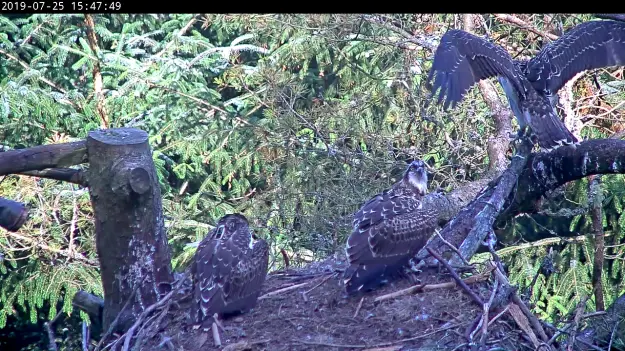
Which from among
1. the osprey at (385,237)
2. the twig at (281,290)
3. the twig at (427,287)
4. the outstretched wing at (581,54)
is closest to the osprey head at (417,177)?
the osprey at (385,237)

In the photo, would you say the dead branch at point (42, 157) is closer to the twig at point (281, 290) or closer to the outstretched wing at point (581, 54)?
the twig at point (281, 290)

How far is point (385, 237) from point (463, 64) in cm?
193

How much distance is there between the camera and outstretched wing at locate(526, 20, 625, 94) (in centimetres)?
796

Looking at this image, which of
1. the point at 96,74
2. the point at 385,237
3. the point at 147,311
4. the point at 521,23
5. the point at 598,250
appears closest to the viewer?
the point at 147,311

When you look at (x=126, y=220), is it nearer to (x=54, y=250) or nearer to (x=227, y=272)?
(x=227, y=272)

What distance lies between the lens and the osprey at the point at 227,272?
19.7 ft

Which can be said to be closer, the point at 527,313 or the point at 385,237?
the point at 527,313

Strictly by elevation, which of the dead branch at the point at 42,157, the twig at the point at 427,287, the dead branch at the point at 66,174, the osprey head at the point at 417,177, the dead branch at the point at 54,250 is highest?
the dead branch at the point at 42,157

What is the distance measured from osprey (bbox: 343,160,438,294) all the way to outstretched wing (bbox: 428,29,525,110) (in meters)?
1.06

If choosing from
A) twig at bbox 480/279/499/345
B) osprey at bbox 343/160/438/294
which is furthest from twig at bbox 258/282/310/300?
twig at bbox 480/279/499/345

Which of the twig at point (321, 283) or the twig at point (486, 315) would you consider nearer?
the twig at point (486, 315)

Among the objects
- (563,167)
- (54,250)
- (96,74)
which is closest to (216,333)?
(563,167)

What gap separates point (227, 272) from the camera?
243 inches
